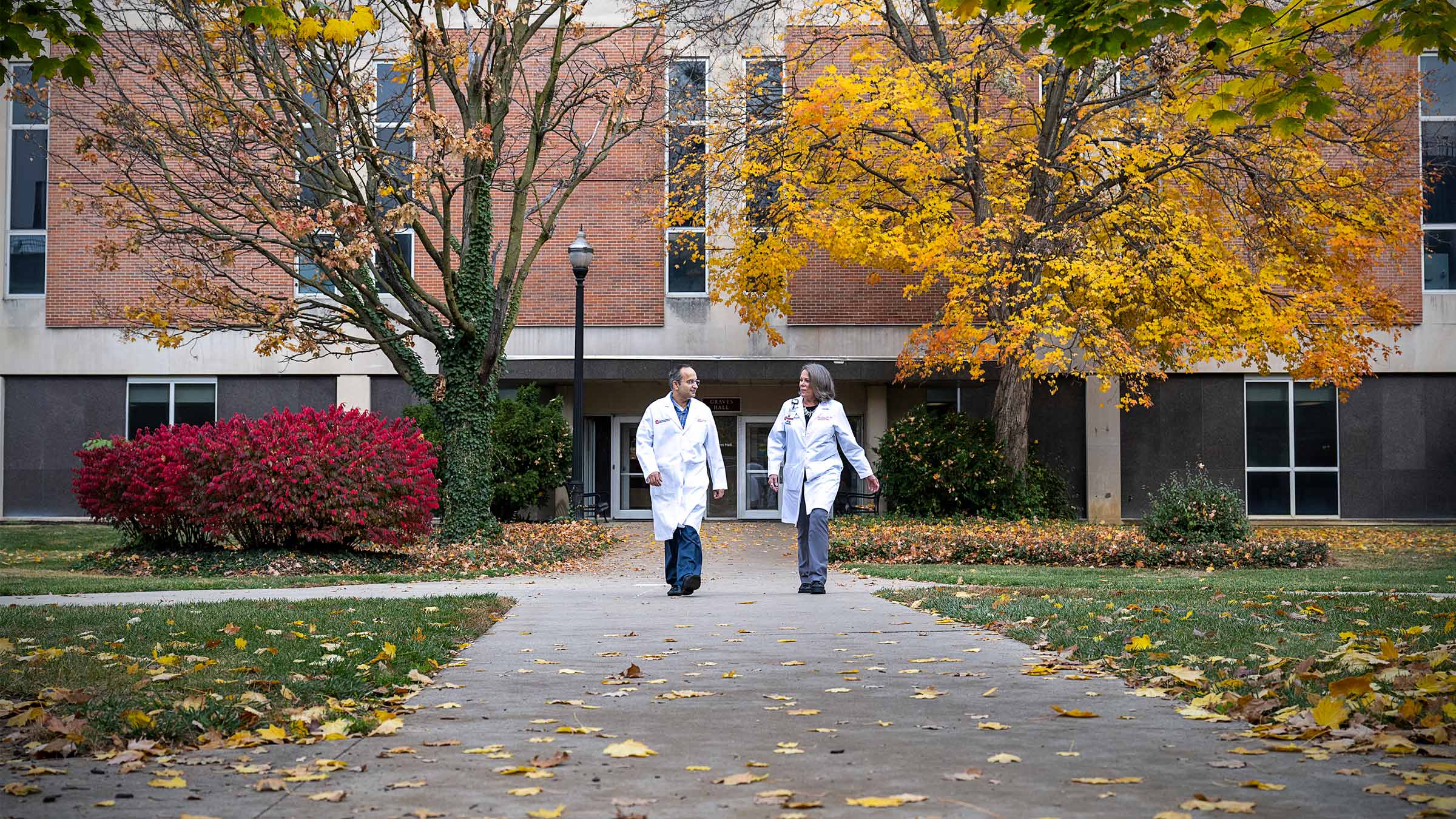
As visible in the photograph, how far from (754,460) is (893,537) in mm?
10972

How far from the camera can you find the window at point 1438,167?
25859mm

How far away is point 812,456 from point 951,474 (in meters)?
11.9

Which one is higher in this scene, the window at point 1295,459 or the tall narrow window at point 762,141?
the tall narrow window at point 762,141

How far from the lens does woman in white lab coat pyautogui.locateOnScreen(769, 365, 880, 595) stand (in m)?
10.7

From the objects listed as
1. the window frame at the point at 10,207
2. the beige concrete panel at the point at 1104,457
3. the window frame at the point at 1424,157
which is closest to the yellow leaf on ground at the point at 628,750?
the beige concrete panel at the point at 1104,457

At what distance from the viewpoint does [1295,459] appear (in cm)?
2692

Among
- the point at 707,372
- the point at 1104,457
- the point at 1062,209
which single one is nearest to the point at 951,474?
the point at 1062,209

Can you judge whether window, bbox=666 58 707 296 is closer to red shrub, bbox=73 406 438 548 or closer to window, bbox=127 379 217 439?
red shrub, bbox=73 406 438 548

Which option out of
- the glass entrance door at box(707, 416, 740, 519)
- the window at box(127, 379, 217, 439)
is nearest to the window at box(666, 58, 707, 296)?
the glass entrance door at box(707, 416, 740, 519)

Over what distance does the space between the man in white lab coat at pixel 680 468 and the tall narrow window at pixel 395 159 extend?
4.60 m

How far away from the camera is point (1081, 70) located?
21312 millimetres

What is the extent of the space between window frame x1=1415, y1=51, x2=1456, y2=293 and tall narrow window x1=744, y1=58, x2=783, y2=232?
12.6m

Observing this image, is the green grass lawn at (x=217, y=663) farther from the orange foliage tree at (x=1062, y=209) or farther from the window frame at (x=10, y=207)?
the window frame at (x=10, y=207)

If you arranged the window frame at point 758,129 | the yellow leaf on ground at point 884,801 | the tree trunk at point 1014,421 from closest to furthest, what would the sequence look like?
the yellow leaf on ground at point 884,801, the window frame at point 758,129, the tree trunk at point 1014,421
